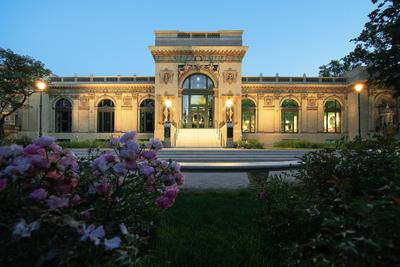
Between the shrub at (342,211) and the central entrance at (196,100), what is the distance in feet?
80.9

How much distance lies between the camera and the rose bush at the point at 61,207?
1545 millimetres

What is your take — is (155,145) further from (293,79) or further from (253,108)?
(293,79)

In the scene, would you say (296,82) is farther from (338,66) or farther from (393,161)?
(393,161)

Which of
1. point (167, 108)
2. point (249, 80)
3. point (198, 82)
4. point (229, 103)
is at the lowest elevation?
point (167, 108)

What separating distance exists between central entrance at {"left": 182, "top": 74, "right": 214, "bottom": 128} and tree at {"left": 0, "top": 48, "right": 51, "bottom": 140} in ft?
47.4

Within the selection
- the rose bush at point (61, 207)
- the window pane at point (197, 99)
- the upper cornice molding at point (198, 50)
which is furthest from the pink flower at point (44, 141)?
the upper cornice molding at point (198, 50)

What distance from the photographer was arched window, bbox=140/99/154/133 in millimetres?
31875

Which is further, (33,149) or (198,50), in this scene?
(198,50)


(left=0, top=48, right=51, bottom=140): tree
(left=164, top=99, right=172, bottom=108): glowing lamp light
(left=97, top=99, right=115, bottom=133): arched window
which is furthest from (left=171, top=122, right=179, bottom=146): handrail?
(left=0, top=48, right=51, bottom=140): tree

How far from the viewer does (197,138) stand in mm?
24828

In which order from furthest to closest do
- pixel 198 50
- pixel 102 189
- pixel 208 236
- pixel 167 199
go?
pixel 198 50, pixel 208 236, pixel 167 199, pixel 102 189

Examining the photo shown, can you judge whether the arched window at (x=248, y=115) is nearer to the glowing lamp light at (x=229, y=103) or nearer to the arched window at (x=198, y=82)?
the glowing lamp light at (x=229, y=103)

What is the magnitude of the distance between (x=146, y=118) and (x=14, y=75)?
13.0 m

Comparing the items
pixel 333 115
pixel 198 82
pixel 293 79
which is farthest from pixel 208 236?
pixel 333 115
